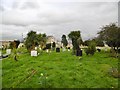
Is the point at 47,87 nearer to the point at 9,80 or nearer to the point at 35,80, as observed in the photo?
the point at 35,80

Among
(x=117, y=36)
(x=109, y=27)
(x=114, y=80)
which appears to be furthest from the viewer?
(x=109, y=27)

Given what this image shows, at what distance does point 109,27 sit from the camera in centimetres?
4859

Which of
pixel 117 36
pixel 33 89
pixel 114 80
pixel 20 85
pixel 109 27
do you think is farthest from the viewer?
pixel 109 27

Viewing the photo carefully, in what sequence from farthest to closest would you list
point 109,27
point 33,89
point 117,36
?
point 109,27
point 117,36
point 33,89

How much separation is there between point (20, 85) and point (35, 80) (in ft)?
4.96

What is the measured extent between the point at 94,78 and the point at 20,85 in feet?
17.7

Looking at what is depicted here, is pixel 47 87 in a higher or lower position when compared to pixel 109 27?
lower

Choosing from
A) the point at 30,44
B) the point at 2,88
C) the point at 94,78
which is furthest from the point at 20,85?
the point at 30,44

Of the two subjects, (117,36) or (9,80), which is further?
(117,36)

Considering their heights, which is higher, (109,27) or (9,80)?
(109,27)

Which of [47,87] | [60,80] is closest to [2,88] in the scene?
[47,87]

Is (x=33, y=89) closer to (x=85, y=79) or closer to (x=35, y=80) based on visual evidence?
(x=35, y=80)

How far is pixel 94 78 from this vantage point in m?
15.2

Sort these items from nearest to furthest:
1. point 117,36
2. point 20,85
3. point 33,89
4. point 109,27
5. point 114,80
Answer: point 33,89
point 20,85
point 114,80
point 117,36
point 109,27
